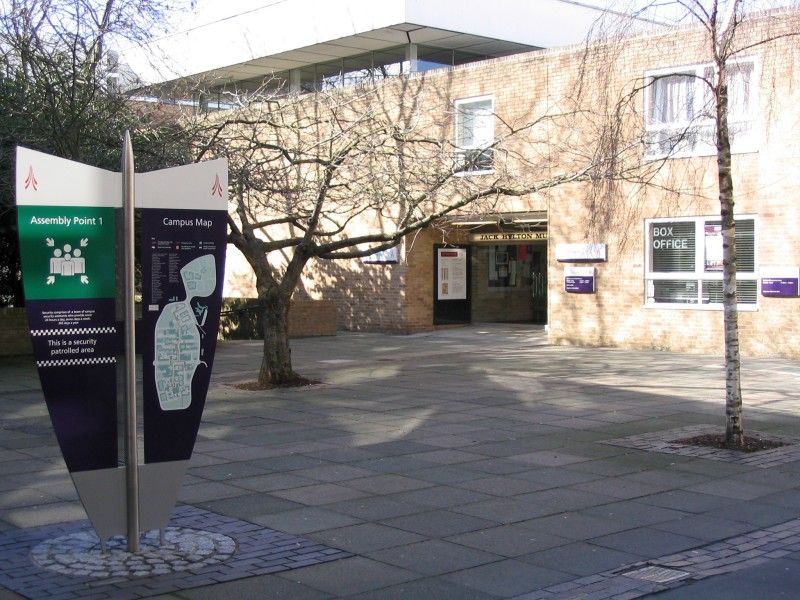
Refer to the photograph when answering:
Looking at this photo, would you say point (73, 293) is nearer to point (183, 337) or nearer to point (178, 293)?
point (178, 293)

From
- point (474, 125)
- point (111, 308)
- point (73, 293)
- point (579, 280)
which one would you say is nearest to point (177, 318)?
point (111, 308)

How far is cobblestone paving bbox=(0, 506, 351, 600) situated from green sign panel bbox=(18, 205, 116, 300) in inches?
67.1

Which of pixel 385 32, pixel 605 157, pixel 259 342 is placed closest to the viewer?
pixel 605 157

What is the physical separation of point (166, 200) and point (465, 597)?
3171 mm

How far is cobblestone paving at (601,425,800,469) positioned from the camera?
1003cm

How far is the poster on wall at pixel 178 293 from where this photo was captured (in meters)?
6.77

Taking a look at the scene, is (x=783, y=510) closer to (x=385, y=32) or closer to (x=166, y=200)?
(x=166, y=200)

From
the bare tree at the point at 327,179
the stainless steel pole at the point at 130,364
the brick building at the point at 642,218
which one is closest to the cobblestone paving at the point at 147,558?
the stainless steel pole at the point at 130,364

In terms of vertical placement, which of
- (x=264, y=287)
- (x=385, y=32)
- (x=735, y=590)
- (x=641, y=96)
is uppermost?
(x=385, y=32)

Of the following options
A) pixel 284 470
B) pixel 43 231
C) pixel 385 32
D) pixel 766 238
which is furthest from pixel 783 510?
pixel 385 32

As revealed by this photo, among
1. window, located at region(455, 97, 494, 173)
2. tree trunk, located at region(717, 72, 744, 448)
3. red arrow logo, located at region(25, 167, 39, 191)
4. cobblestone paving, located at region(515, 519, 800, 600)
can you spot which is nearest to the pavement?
cobblestone paving, located at region(515, 519, 800, 600)

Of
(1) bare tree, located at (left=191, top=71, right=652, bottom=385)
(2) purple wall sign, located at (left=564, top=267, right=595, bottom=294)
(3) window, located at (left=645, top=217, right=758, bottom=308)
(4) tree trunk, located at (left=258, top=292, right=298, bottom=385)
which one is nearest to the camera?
(1) bare tree, located at (left=191, top=71, right=652, bottom=385)

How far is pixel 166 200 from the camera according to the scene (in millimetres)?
6785

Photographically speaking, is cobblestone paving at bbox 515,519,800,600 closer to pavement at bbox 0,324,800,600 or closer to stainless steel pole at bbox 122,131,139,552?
pavement at bbox 0,324,800,600
